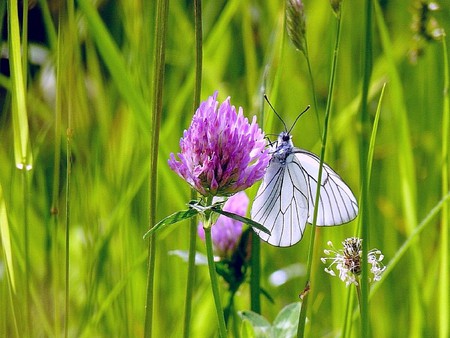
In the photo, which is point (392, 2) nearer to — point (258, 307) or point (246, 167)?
point (258, 307)

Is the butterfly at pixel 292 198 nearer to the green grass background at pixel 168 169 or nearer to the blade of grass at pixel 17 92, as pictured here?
the green grass background at pixel 168 169

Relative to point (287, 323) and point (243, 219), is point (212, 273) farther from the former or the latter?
point (287, 323)

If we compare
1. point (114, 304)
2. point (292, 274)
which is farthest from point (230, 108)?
point (292, 274)

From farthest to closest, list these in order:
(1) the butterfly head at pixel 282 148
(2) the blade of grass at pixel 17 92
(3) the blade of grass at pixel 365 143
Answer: (1) the butterfly head at pixel 282 148, (2) the blade of grass at pixel 17 92, (3) the blade of grass at pixel 365 143

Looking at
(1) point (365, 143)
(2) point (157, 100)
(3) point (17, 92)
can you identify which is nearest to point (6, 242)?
(3) point (17, 92)

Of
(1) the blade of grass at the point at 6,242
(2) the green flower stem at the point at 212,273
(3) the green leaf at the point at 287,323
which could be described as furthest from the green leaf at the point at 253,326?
(1) the blade of grass at the point at 6,242

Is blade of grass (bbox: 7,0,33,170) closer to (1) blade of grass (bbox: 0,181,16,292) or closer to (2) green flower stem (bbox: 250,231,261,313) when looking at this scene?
(1) blade of grass (bbox: 0,181,16,292)

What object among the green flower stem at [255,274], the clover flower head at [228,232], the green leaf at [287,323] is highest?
the clover flower head at [228,232]
